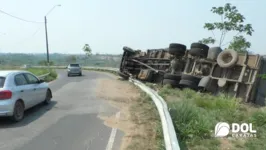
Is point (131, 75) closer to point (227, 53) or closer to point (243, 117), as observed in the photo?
point (227, 53)

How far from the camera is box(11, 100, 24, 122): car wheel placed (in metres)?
8.77

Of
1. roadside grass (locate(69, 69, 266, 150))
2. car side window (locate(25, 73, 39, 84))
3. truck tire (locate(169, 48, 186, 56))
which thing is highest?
truck tire (locate(169, 48, 186, 56))

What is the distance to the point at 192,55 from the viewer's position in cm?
1781

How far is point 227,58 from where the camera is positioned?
15.3m

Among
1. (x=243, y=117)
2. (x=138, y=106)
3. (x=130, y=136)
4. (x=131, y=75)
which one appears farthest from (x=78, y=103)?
(x=131, y=75)

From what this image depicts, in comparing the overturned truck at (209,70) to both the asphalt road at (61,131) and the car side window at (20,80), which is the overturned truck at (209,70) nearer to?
the asphalt road at (61,131)

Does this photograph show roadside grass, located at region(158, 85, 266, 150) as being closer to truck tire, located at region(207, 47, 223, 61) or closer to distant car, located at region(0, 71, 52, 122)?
distant car, located at region(0, 71, 52, 122)

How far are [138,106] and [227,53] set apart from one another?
6346mm

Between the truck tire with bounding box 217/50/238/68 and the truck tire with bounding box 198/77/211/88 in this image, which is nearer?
the truck tire with bounding box 217/50/238/68

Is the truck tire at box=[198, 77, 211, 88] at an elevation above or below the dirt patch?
above

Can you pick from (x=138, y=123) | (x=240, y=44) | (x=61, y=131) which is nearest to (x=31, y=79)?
(x=61, y=131)

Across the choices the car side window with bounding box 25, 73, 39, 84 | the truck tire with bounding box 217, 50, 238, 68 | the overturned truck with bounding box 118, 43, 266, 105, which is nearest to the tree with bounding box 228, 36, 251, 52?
the overturned truck with bounding box 118, 43, 266, 105

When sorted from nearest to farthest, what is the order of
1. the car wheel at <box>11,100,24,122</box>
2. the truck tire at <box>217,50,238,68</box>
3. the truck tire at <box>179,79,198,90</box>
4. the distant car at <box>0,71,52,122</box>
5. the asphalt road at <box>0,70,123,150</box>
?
the asphalt road at <box>0,70,123,150</box>
the distant car at <box>0,71,52,122</box>
the car wheel at <box>11,100,24,122</box>
the truck tire at <box>217,50,238,68</box>
the truck tire at <box>179,79,198,90</box>

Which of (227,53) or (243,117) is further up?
(227,53)
